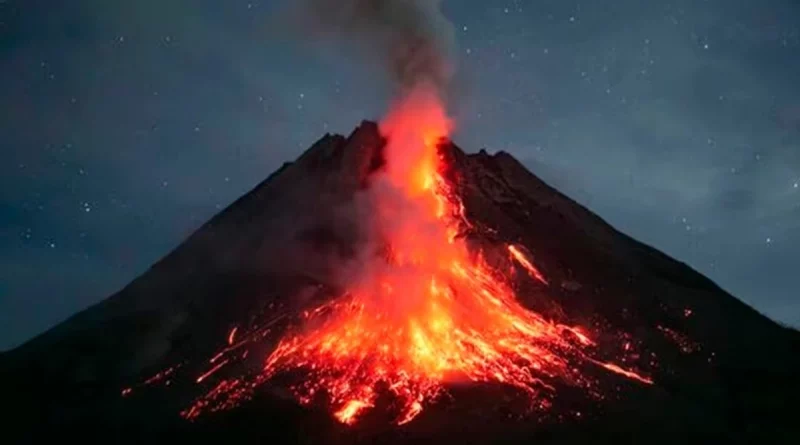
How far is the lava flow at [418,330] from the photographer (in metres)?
44.8

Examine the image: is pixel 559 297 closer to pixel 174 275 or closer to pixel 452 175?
pixel 452 175

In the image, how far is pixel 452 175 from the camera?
65750mm

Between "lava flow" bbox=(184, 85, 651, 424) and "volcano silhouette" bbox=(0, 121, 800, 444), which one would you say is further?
"lava flow" bbox=(184, 85, 651, 424)

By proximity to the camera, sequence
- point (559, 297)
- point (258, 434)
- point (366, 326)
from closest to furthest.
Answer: point (258, 434), point (366, 326), point (559, 297)

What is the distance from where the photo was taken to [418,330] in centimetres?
5050

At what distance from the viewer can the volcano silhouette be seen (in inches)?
1623

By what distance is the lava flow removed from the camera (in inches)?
1762

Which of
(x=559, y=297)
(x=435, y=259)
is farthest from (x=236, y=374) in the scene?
(x=559, y=297)

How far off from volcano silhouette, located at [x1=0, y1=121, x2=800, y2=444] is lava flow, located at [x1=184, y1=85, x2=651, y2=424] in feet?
3.86

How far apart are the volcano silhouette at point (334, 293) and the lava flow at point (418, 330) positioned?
3.86ft

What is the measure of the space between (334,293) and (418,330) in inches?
228

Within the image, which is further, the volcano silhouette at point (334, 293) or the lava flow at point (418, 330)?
the lava flow at point (418, 330)

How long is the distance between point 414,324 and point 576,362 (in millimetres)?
8297

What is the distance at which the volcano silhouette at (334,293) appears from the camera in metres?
41.2
